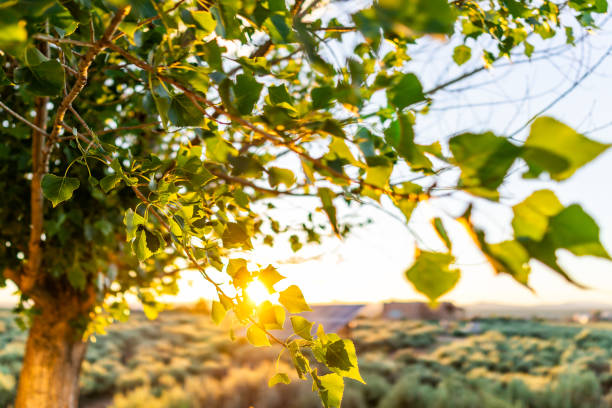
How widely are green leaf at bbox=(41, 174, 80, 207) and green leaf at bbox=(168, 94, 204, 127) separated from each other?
0.94 ft

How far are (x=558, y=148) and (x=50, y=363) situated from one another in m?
3.22

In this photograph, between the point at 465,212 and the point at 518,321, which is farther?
the point at 518,321

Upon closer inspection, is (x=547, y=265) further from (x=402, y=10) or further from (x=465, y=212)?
(x=402, y=10)

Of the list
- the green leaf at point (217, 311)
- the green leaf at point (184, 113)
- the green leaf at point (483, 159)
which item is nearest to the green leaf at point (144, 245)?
the green leaf at point (217, 311)

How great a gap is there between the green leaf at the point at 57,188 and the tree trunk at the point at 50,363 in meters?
2.29

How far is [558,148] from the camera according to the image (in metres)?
0.34

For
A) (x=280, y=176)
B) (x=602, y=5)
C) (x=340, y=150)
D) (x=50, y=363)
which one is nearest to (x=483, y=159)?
(x=340, y=150)

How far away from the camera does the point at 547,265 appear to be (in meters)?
0.35

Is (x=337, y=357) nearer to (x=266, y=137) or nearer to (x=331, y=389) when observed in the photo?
(x=331, y=389)

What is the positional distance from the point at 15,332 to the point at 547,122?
13.1 m

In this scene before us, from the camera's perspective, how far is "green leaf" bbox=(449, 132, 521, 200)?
37cm

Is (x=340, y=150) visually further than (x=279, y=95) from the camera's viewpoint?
No

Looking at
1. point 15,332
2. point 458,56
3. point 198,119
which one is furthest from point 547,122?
point 15,332

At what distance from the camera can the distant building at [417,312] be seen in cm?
1878
